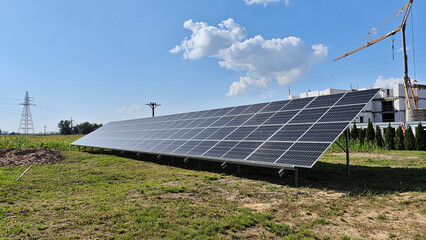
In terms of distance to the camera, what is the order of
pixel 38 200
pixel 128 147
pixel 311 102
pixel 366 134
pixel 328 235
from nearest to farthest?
pixel 328 235 → pixel 38 200 → pixel 311 102 → pixel 128 147 → pixel 366 134

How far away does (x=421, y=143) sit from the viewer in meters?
26.8

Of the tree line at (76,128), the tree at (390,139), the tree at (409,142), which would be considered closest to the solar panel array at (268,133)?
the tree at (409,142)

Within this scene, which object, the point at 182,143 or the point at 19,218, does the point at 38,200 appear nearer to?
the point at 19,218

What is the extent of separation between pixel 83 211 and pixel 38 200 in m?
2.98

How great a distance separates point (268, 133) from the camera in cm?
1398

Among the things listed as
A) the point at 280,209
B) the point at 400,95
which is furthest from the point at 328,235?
the point at 400,95

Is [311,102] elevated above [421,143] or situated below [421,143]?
→ above

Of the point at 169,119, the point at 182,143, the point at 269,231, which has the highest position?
the point at 169,119

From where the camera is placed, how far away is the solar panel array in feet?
37.0

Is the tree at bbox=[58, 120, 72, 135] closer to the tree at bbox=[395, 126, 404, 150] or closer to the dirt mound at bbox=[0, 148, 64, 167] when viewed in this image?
the dirt mound at bbox=[0, 148, 64, 167]

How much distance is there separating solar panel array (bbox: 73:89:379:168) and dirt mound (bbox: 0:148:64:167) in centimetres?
618

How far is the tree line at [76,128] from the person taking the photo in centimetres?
10262

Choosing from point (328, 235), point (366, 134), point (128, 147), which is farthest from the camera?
point (366, 134)

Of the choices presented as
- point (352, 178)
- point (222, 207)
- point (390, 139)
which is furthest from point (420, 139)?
point (222, 207)
